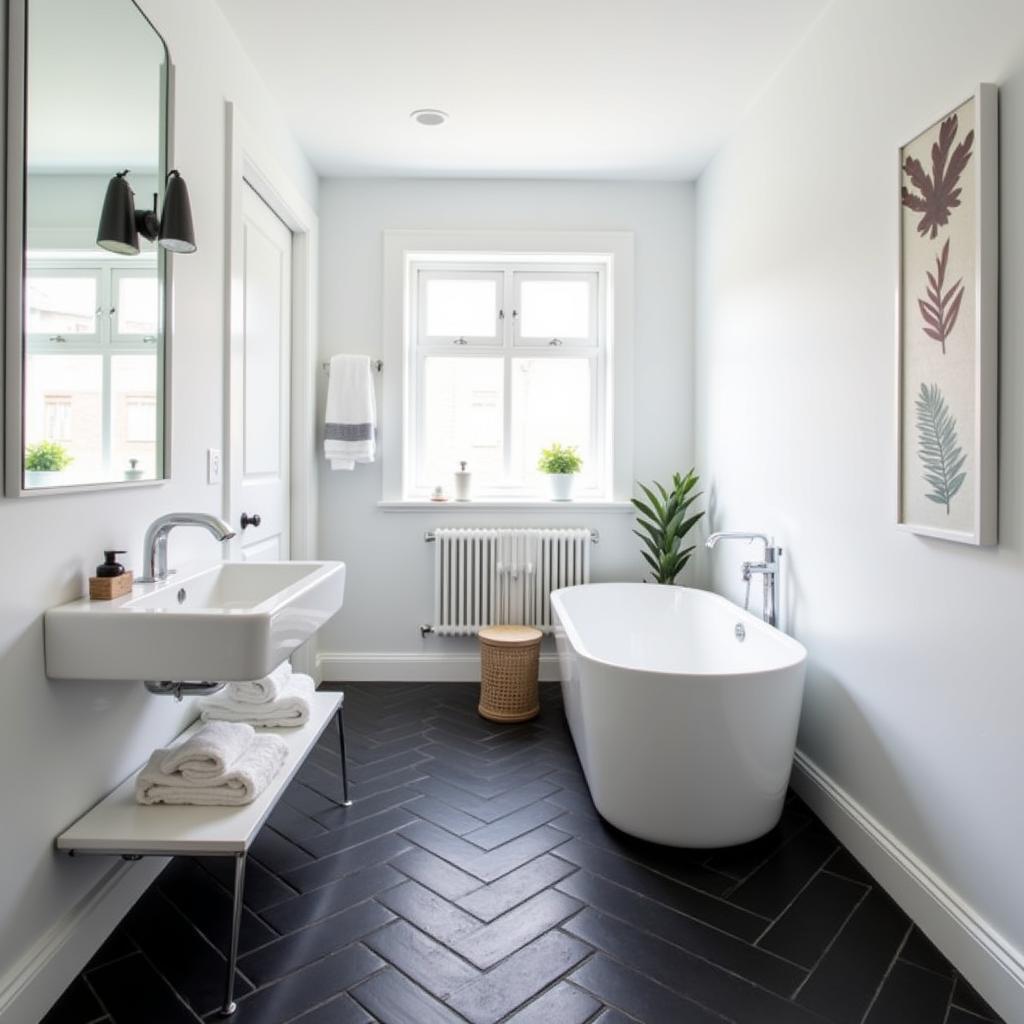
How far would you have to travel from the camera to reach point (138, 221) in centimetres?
167

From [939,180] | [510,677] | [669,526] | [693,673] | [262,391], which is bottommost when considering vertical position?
[510,677]

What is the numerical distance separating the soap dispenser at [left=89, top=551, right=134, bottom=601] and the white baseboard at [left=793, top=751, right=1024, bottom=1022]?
1969 mm

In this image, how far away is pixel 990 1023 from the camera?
138 centimetres

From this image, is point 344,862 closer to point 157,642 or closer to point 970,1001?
point 157,642

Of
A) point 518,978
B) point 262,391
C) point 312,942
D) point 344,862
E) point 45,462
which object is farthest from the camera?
point 262,391

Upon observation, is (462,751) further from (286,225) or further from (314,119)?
(314,119)

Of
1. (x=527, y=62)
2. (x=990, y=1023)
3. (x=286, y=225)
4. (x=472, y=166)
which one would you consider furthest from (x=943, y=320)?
(x=286, y=225)

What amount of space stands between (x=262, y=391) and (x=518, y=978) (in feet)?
7.29

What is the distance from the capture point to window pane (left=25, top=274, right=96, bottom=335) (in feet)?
4.30

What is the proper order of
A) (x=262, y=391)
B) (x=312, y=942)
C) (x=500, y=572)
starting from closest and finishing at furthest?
(x=312, y=942)
(x=262, y=391)
(x=500, y=572)

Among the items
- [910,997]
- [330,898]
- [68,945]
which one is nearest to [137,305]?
[68,945]

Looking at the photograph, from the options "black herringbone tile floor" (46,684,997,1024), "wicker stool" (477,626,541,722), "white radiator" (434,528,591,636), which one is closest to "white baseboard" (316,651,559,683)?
"white radiator" (434,528,591,636)

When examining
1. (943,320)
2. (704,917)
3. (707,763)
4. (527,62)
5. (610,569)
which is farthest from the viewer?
(610,569)

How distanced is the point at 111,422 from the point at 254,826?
953mm
